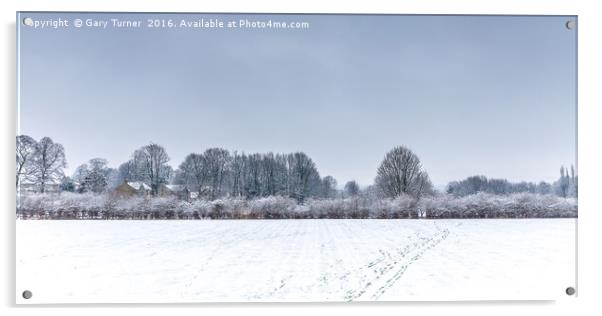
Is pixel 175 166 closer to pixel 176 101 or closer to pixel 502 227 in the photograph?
pixel 176 101

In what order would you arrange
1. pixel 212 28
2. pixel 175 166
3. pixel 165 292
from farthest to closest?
1. pixel 175 166
2. pixel 212 28
3. pixel 165 292

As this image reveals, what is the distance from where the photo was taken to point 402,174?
3.56 m

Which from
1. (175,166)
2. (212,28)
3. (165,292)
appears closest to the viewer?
(165,292)

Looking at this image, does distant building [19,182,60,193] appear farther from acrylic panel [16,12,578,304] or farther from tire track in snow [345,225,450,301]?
tire track in snow [345,225,450,301]

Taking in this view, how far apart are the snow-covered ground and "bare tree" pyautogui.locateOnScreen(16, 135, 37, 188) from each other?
44 cm

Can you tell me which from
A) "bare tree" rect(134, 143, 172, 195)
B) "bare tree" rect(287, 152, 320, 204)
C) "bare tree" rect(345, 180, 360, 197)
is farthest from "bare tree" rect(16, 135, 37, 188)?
"bare tree" rect(345, 180, 360, 197)

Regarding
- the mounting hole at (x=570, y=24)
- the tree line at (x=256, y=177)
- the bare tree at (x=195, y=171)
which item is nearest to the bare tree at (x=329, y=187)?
the tree line at (x=256, y=177)

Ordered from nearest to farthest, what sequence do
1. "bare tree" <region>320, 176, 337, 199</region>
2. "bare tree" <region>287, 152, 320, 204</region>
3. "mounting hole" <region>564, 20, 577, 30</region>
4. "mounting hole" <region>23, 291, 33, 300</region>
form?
1. "mounting hole" <region>23, 291, 33, 300</region>
2. "mounting hole" <region>564, 20, 577, 30</region>
3. "bare tree" <region>287, 152, 320, 204</region>
4. "bare tree" <region>320, 176, 337, 199</region>

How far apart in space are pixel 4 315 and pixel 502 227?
5031mm

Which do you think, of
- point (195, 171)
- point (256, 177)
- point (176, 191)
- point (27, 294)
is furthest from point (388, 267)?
point (27, 294)

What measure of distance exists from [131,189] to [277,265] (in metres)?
1.74

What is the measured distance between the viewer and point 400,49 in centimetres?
345

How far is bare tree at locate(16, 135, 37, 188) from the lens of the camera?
10.4 ft

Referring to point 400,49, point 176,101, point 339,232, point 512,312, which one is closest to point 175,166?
point 176,101
